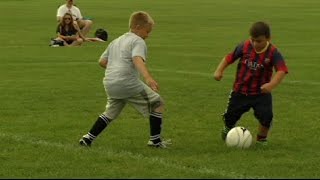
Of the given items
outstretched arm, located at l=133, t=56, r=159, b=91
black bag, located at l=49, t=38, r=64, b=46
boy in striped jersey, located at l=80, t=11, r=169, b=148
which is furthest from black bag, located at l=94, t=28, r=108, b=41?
outstretched arm, located at l=133, t=56, r=159, b=91

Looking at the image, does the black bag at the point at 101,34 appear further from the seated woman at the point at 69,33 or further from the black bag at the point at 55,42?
the black bag at the point at 55,42

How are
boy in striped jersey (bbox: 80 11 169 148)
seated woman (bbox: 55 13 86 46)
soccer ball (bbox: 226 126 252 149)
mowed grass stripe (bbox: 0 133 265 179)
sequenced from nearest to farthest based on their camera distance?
mowed grass stripe (bbox: 0 133 265 179)
boy in striped jersey (bbox: 80 11 169 148)
soccer ball (bbox: 226 126 252 149)
seated woman (bbox: 55 13 86 46)

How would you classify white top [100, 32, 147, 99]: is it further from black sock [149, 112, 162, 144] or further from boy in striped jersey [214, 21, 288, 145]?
boy in striped jersey [214, 21, 288, 145]

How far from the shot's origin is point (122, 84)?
9.94 metres

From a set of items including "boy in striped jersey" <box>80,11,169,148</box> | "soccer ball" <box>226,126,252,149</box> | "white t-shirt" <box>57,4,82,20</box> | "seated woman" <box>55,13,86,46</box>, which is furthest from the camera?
"white t-shirt" <box>57,4,82,20</box>

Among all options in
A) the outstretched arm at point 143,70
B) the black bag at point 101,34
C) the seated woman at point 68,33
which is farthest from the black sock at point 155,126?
the black bag at point 101,34

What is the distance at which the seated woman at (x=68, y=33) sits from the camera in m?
25.9

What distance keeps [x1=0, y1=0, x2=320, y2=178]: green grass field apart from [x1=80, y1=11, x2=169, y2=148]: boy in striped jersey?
0.30m

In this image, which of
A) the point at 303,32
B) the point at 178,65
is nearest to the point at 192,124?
the point at 178,65

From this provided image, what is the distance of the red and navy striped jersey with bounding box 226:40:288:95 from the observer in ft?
33.6

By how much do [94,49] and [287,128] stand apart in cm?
1337

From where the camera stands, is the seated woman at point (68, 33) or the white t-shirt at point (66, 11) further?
the white t-shirt at point (66, 11)

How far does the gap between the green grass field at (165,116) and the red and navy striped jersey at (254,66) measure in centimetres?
77

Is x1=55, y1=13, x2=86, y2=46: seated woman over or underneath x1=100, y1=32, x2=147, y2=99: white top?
underneath
